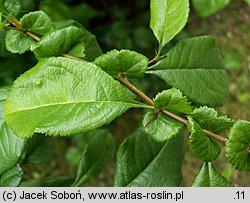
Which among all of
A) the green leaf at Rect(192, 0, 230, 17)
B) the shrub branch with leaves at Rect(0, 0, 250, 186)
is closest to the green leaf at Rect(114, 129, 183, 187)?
the shrub branch with leaves at Rect(0, 0, 250, 186)

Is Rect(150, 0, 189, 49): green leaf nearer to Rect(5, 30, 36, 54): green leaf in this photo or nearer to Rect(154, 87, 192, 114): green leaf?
Rect(154, 87, 192, 114): green leaf

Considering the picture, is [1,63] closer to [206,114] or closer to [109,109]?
[109,109]

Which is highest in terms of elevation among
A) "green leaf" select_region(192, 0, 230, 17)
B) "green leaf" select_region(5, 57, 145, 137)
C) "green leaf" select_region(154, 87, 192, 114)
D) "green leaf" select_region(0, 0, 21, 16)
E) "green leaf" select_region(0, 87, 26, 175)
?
"green leaf" select_region(0, 0, 21, 16)

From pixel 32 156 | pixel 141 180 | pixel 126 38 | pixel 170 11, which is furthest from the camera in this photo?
pixel 126 38

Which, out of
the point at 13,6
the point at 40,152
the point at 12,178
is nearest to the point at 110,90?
the point at 13,6

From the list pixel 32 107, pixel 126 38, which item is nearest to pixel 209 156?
pixel 32 107

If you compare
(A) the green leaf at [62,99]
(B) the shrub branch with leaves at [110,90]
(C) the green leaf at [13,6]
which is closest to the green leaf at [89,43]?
(B) the shrub branch with leaves at [110,90]
